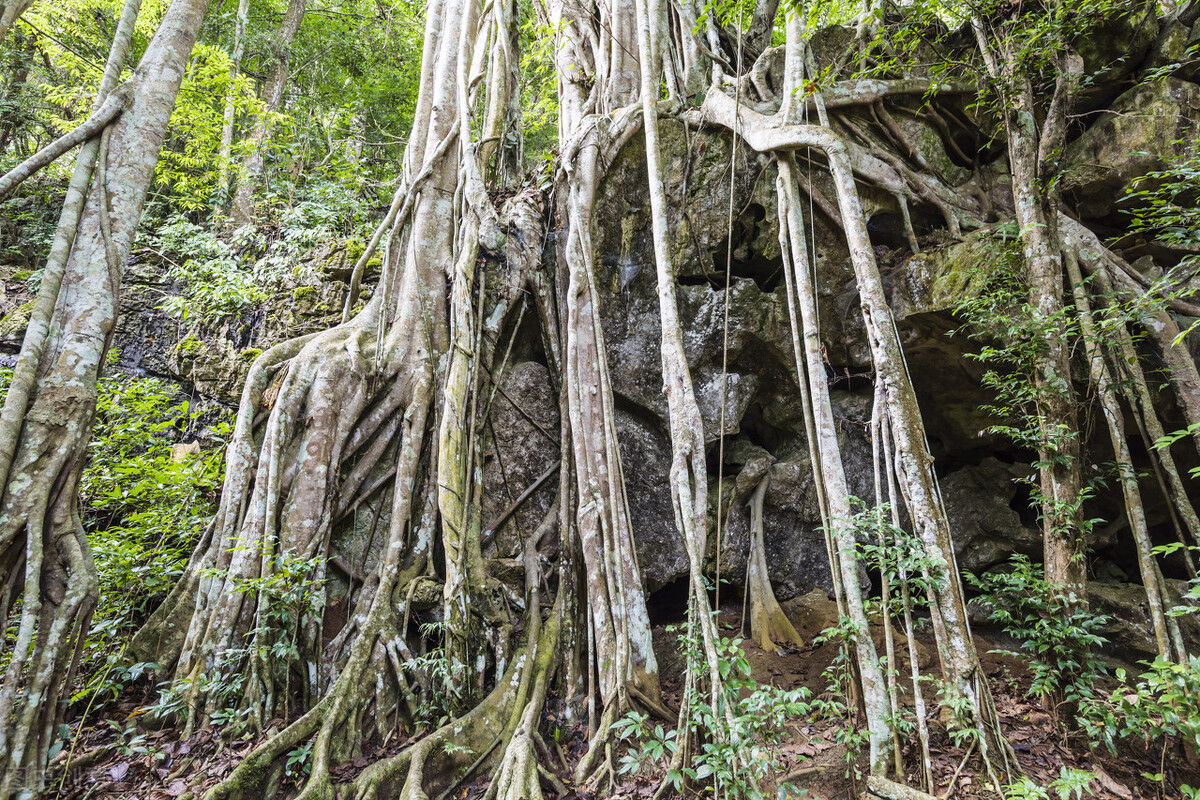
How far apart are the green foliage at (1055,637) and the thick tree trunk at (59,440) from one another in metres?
4.30

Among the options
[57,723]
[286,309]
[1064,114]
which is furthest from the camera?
[286,309]

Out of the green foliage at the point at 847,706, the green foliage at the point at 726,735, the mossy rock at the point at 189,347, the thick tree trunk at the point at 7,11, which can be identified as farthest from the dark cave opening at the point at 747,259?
the mossy rock at the point at 189,347

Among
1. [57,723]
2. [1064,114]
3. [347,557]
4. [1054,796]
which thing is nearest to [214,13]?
[347,557]

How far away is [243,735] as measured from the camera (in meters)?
3.09

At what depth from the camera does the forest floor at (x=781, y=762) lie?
2.69 m

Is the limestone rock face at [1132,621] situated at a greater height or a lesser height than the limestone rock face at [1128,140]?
lesser

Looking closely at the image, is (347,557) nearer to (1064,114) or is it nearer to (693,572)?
(693,572)

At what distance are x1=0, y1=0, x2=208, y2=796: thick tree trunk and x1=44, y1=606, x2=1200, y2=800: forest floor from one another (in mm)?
541

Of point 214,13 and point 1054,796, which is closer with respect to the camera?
point 1054,796

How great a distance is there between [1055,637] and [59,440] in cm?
510

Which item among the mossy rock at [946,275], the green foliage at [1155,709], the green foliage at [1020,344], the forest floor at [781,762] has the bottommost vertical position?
the forest floor at [781,762]

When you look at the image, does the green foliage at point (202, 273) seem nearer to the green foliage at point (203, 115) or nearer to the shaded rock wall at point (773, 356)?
the green foliage at point (203, 115)

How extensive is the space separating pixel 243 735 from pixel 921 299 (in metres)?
5.22

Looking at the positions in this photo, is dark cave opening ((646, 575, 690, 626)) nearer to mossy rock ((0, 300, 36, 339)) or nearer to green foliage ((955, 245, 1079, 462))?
green foliage ((955, 245, 1079, 462))
